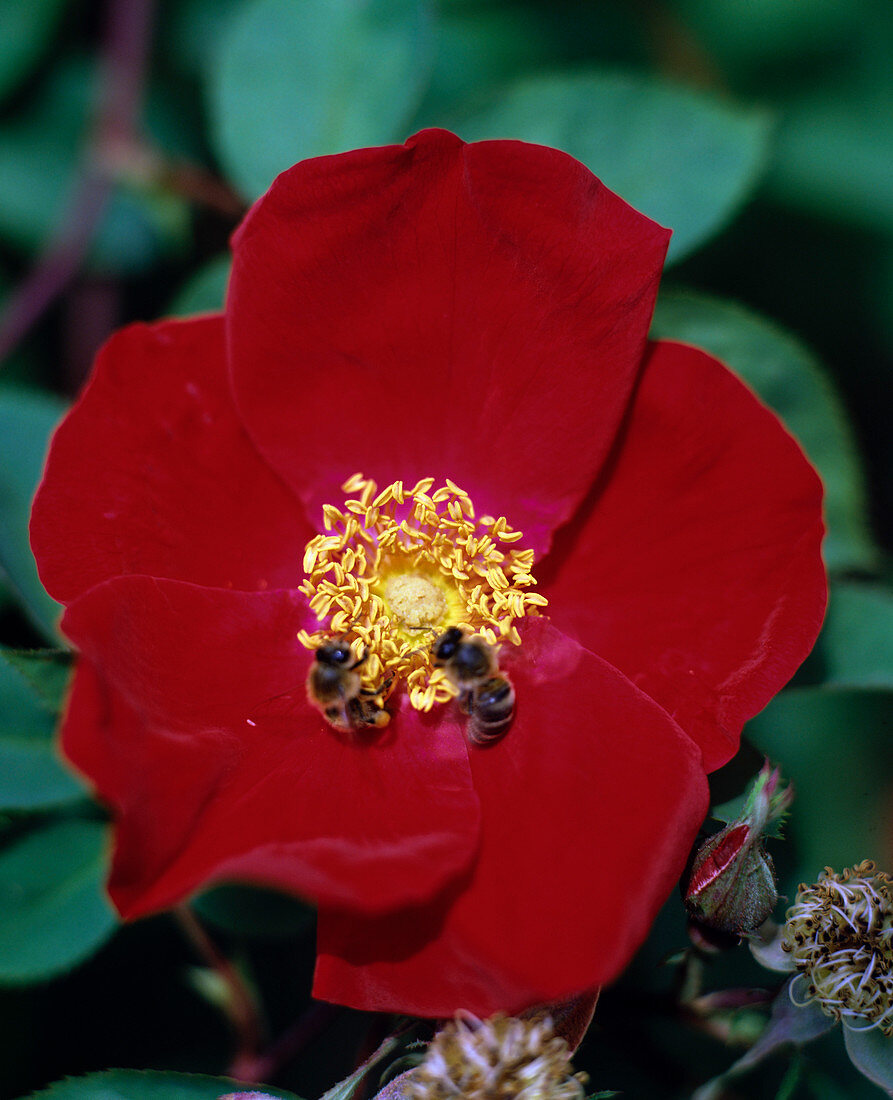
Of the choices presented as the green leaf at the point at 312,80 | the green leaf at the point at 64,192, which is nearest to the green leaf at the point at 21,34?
the green leaf at the point at 64,192

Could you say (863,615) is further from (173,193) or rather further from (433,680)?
(173,193)

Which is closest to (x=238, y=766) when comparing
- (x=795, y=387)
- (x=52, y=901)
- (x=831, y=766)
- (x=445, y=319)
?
(x=52, y=901)

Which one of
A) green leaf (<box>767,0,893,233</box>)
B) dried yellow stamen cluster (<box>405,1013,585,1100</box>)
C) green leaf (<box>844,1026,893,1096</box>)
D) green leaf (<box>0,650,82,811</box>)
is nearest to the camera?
dried yellow stamen cluster (<box>405,1013,585,1100</box>)

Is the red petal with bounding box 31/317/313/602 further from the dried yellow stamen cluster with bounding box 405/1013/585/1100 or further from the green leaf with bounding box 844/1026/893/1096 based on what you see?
the green leaf with bounding box 844/1026/893/1096

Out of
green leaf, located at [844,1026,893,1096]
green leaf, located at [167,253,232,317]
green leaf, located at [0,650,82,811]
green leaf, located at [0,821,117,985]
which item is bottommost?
green leaf, located at [0,821,117,985]

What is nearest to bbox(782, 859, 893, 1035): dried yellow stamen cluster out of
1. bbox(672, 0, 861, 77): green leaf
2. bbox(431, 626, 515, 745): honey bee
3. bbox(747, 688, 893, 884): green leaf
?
bbox(747, 688, 893, 884): green leaf

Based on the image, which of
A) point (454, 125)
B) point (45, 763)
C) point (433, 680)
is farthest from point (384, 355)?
point (45, 763)

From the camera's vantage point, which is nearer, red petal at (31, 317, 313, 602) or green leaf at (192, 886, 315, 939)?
red petal at (31, 317, 313, 602)
